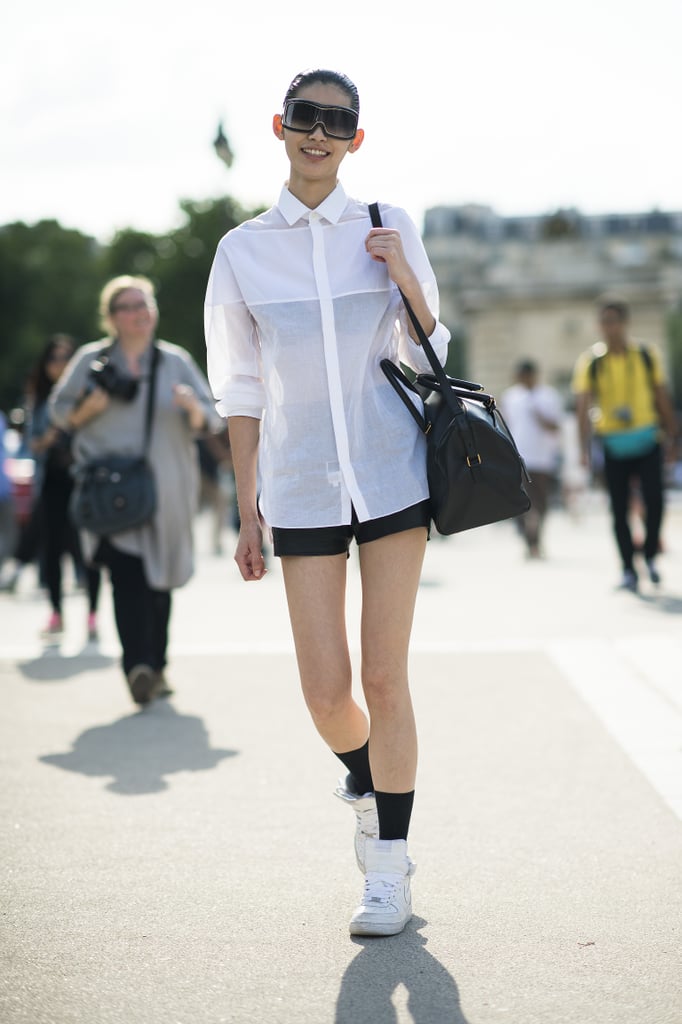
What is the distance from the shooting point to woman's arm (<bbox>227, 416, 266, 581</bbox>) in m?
4.29

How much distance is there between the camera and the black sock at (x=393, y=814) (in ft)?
13.7

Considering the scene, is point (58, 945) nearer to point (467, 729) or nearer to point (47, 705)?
point (467, 729)

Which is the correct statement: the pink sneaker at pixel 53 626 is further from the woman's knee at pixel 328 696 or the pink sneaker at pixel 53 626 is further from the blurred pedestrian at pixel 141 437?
the woman's knee at pixel 328 696

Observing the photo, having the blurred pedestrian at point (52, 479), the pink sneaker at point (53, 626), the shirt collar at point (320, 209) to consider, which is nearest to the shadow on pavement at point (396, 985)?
the shirt collar at point (320, 209)

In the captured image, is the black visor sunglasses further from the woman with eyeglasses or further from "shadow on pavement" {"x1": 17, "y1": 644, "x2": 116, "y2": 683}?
"shadow on pavement" {"x1": 17, "y1": 644, "x2": 116, "y2": 683}

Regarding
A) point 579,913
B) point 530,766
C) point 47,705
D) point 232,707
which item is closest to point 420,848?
point 579,913

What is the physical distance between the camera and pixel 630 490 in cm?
1227

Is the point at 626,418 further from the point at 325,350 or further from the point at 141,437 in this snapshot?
the point at 325,350

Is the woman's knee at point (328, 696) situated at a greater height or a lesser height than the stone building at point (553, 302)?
lesser

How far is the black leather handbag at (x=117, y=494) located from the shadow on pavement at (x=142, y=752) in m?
0.97

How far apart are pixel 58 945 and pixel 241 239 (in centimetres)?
194

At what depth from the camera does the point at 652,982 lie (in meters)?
3.55

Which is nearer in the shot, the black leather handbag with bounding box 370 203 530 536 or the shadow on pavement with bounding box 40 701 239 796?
the black leather handbag with bounding box 370 203 530 536

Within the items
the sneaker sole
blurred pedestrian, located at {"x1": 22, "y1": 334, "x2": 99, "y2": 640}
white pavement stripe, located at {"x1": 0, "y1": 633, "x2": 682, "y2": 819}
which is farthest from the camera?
the sneaker sole
